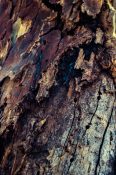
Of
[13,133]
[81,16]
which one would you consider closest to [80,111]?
[13,133]

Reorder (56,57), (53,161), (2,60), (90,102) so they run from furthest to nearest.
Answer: (2,60) → (56,57) → (90,102) → (53,161)

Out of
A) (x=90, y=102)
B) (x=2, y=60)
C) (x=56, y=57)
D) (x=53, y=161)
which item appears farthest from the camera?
(x=2, y=60)

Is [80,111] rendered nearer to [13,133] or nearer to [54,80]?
[54,80]

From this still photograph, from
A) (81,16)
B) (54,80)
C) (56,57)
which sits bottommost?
(54,80)

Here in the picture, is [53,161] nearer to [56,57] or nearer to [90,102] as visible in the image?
[90,102]

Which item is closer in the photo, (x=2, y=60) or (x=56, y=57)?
(x=56, y=57)

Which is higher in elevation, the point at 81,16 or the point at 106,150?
the point at 81,16

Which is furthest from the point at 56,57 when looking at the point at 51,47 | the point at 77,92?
the point at 77,92
